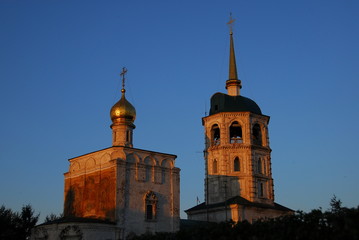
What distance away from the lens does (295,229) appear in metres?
16.5

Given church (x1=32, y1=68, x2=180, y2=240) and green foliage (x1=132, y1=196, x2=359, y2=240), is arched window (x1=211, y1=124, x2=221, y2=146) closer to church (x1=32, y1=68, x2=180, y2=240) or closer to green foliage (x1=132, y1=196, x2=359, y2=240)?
church (x1=32, y1=68, x2=180, y2=240)

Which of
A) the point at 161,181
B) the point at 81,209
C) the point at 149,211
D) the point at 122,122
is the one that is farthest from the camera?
the point at 122,122

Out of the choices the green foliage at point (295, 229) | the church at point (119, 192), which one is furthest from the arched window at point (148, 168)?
the green foliage at point (295, 229)

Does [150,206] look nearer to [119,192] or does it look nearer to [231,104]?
[119,192]

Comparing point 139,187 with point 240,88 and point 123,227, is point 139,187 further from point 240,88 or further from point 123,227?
point 240,88

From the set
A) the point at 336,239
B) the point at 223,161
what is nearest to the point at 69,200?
the point at 223,161

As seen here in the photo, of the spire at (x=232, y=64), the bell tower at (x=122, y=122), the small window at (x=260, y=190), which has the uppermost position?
the spire at (x=232, y=64)

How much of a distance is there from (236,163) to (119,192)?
10803mm

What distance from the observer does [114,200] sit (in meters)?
27.3

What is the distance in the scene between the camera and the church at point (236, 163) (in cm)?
3394

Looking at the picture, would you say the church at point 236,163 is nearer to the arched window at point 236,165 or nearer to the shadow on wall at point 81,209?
the arched window at point 236,165

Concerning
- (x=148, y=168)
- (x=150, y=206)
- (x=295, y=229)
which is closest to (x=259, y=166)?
(x=148, y=168)

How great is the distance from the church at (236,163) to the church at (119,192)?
5.17 m

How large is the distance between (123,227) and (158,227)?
7.98ft
